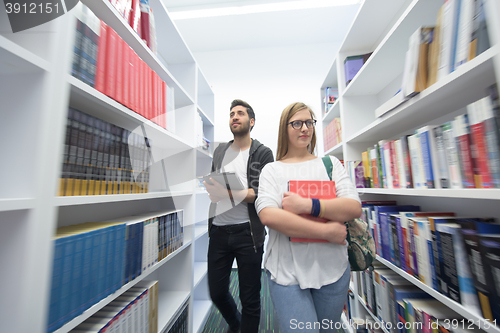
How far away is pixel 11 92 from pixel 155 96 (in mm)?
655

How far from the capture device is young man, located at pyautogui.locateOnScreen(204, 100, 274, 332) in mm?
1252

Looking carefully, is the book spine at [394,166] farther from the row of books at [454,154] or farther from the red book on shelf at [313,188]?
the red book on shelf at [313,188]

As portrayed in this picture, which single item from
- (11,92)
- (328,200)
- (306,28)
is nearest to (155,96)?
(11,92)

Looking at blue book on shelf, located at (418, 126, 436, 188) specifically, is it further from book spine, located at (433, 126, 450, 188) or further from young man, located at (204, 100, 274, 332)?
young man, located at (204, 100, 274, 332)

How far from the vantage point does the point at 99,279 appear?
689 mm

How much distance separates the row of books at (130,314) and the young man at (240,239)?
0.41m

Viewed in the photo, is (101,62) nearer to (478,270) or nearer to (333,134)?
(478,270)

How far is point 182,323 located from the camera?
1.30 metres

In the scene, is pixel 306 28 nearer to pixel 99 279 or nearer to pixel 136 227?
pixel 136 227

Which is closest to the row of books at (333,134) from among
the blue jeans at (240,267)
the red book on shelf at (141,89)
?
the blue jeans at (240,267)

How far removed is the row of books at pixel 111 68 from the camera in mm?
661

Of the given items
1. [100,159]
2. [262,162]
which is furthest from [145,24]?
[262,162]

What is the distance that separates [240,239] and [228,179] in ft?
1.41

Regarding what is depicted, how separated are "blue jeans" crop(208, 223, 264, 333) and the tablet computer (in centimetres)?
28
